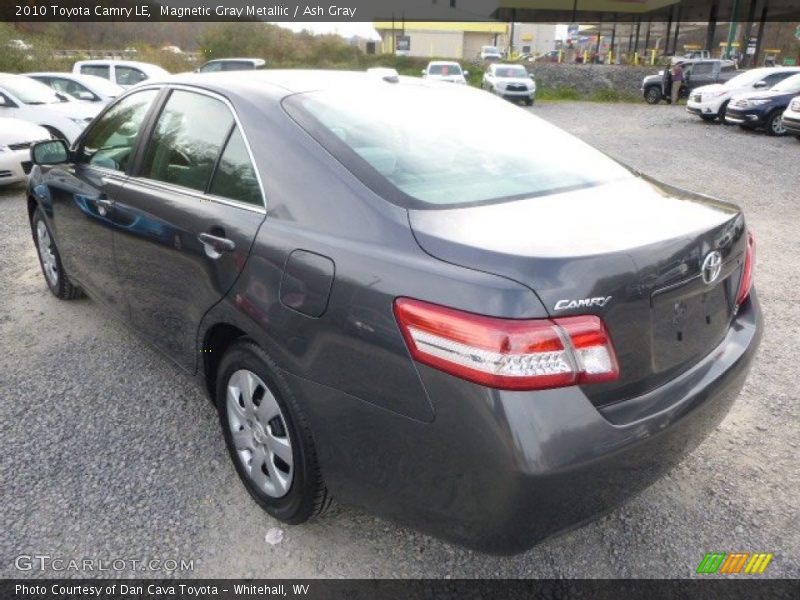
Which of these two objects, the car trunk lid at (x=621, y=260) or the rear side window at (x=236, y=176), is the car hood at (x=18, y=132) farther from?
the car trunk lid at (x=621, y=260)

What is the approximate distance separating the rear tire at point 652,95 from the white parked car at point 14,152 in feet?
78.9

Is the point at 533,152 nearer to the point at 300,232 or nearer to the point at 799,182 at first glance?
the point at 300,232

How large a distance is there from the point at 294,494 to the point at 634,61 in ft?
137

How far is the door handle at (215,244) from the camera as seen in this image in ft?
7.45

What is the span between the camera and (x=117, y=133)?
132 inches

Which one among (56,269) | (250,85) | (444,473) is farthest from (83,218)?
(444,473)

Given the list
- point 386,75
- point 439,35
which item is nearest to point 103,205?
point 386,75

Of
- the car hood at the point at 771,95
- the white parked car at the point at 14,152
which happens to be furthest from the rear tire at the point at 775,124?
the white parked car at the point at 14,152

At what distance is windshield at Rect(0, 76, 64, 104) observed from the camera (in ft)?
33.6

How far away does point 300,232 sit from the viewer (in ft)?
6.68

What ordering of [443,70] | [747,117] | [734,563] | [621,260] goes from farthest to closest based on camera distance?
1. [443,70]
2. [747,117]
3. [734,563]
4. [621,260]

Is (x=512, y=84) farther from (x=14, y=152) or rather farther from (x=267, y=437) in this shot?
(x=267, y=437)

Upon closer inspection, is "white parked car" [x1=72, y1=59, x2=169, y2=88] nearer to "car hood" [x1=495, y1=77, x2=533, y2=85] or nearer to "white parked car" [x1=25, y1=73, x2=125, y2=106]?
"white parked car" [x1=25, y1=73, x2=125, y2=106]

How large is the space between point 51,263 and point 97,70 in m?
12.5
